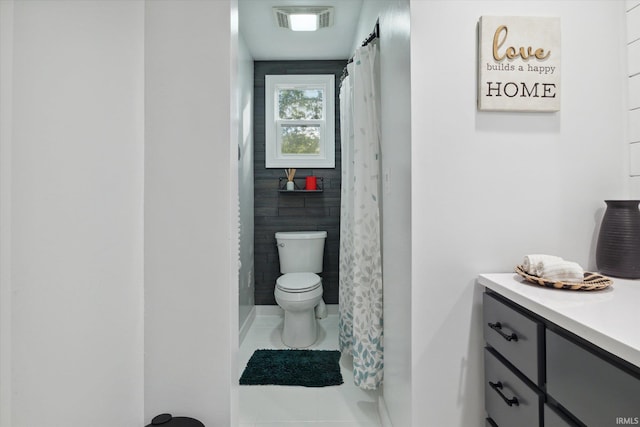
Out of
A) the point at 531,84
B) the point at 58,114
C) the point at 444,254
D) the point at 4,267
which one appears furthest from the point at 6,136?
the point at 531,84

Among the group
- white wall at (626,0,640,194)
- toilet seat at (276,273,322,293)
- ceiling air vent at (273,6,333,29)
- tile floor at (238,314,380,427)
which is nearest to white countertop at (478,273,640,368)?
white wall at (626,0,640,194)

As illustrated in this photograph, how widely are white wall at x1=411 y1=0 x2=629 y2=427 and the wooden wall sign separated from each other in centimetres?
A: 4

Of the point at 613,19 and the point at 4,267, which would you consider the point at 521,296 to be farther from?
Result: the point at 4,267

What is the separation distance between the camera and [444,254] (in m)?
1.22

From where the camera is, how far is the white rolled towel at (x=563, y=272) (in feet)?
3.25

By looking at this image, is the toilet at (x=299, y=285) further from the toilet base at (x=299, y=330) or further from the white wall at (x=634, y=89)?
the white wall at (x=634, y=89)

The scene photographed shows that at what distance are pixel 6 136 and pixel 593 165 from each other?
6.10ft

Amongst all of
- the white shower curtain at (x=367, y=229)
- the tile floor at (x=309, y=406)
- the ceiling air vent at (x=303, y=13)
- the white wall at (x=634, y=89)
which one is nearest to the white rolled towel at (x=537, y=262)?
the white wall at (x=634, y=89)

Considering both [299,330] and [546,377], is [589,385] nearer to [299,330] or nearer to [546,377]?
[546,377]

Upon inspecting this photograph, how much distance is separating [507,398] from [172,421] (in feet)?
3.69

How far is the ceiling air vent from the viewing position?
234cm

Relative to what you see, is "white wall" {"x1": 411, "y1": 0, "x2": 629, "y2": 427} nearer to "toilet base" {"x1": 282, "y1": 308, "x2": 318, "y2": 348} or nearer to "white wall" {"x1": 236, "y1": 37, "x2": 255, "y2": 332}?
"toilet base" {"x1": 282, "y1": 308, "x2": 318, "y2": 348}

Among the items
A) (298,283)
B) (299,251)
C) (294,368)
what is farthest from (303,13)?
(294,368)

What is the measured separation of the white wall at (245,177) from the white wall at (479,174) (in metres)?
1.74
